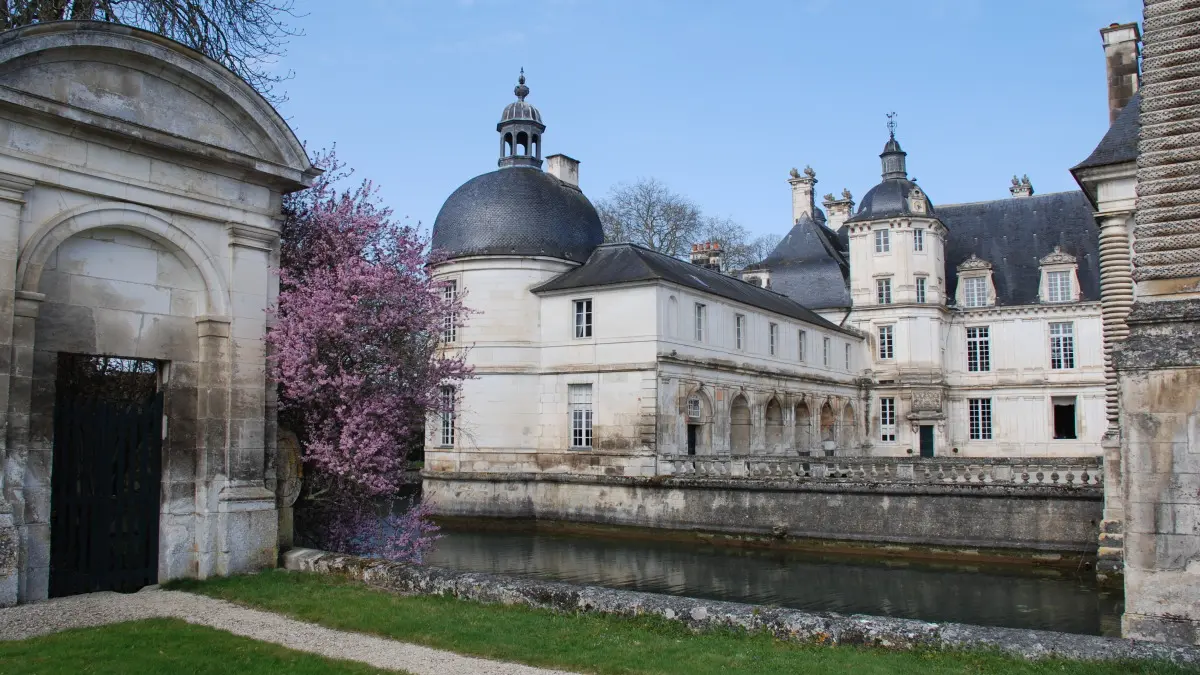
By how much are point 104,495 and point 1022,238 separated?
108ft

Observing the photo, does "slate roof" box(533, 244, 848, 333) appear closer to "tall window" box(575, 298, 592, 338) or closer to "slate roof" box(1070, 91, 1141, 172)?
"tall window" box(575, 298, 592, 338)

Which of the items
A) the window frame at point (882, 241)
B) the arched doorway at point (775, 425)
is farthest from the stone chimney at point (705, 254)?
the window frame at point (882, 241)

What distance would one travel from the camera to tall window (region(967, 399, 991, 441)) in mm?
32875

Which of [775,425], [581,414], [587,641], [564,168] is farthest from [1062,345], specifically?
[587,641]

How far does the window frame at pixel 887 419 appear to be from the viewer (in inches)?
1286

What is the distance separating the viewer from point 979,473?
18328 mm

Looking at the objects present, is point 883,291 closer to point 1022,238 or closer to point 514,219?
point 1022,238

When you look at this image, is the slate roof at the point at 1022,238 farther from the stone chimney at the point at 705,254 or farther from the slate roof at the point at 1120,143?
the slate roof at the point at 1120,143

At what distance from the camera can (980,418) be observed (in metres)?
33.1

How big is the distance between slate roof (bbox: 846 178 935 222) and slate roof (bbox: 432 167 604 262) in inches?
469

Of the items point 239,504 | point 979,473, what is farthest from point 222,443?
point 979,473

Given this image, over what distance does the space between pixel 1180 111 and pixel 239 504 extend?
772 cm

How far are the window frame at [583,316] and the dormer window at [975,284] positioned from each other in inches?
638

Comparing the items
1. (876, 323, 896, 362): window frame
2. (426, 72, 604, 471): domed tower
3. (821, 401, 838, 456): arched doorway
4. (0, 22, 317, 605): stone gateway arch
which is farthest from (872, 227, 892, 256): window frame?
(0, 22, 317, 605): stone gateway arch
